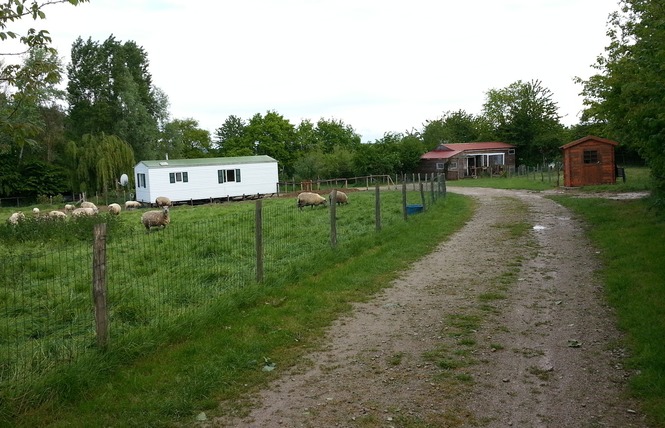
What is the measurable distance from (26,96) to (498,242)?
10.6 meters

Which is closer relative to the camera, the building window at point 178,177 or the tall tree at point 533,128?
the building window at point 178,177

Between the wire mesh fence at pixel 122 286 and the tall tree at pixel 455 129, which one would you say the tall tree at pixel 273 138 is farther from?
the wire mesh fence at pixel 122 286

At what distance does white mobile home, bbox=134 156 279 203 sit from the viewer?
1679 inches

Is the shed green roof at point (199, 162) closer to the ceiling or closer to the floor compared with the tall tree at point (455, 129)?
closer to the floor

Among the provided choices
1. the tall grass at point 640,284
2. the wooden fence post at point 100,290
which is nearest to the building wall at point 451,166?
the tall grass at point 640,284

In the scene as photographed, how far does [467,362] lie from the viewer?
591 centimetres

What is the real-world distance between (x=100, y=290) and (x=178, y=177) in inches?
1517

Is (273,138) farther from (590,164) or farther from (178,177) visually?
(590,164)

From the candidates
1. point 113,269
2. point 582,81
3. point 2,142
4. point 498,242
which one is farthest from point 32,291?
point 582,81

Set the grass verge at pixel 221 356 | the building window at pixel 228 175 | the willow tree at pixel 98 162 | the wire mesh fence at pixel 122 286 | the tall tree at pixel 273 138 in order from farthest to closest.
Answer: the tall tree at pixel 273 138
the willow tree at pixel 98 162
the building window at pixel 228 175
the wire mesh fence at pixel 122 286
the grass verge at pixel 221 356

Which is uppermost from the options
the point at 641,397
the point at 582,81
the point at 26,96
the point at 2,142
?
the point at 582,81

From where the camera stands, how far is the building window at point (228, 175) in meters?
45.1

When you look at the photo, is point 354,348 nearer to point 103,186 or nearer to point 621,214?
point 621,214

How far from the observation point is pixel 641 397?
4926 millimetres
